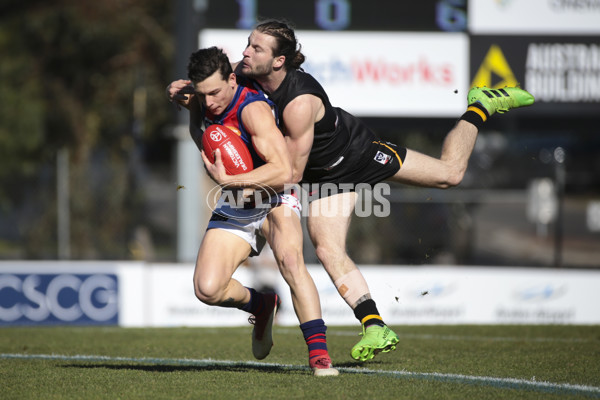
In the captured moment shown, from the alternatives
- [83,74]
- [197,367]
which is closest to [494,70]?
[197,367]

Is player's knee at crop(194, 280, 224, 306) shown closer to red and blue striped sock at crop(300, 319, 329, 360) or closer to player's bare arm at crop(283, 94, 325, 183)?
red and blue striped sock at crop(300, 319, 329, 360)

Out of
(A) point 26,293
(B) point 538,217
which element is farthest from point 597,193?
(A) point 26,293

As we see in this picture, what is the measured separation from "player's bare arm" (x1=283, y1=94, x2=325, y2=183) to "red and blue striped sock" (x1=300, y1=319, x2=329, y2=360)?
94cm

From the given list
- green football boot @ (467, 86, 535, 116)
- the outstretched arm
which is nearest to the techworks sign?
green football boot @ (467, 86, 535, 116)

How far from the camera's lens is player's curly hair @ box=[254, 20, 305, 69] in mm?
5875

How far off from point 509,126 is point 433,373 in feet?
36.9

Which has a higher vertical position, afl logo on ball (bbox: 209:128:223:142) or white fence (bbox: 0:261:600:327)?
afl logo on ball (bbox: 209:128:223:142)

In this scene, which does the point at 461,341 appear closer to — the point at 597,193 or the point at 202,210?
the point at 202,210

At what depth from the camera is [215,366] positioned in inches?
242

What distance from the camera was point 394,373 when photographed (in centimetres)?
569

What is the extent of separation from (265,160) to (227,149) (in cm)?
27

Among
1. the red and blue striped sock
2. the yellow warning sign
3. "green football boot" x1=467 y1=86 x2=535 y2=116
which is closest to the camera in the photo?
the red and blue striped sock

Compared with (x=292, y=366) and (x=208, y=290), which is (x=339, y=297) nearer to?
(x=292, y=366)

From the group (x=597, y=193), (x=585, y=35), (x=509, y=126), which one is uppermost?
(x=585, y=35)
